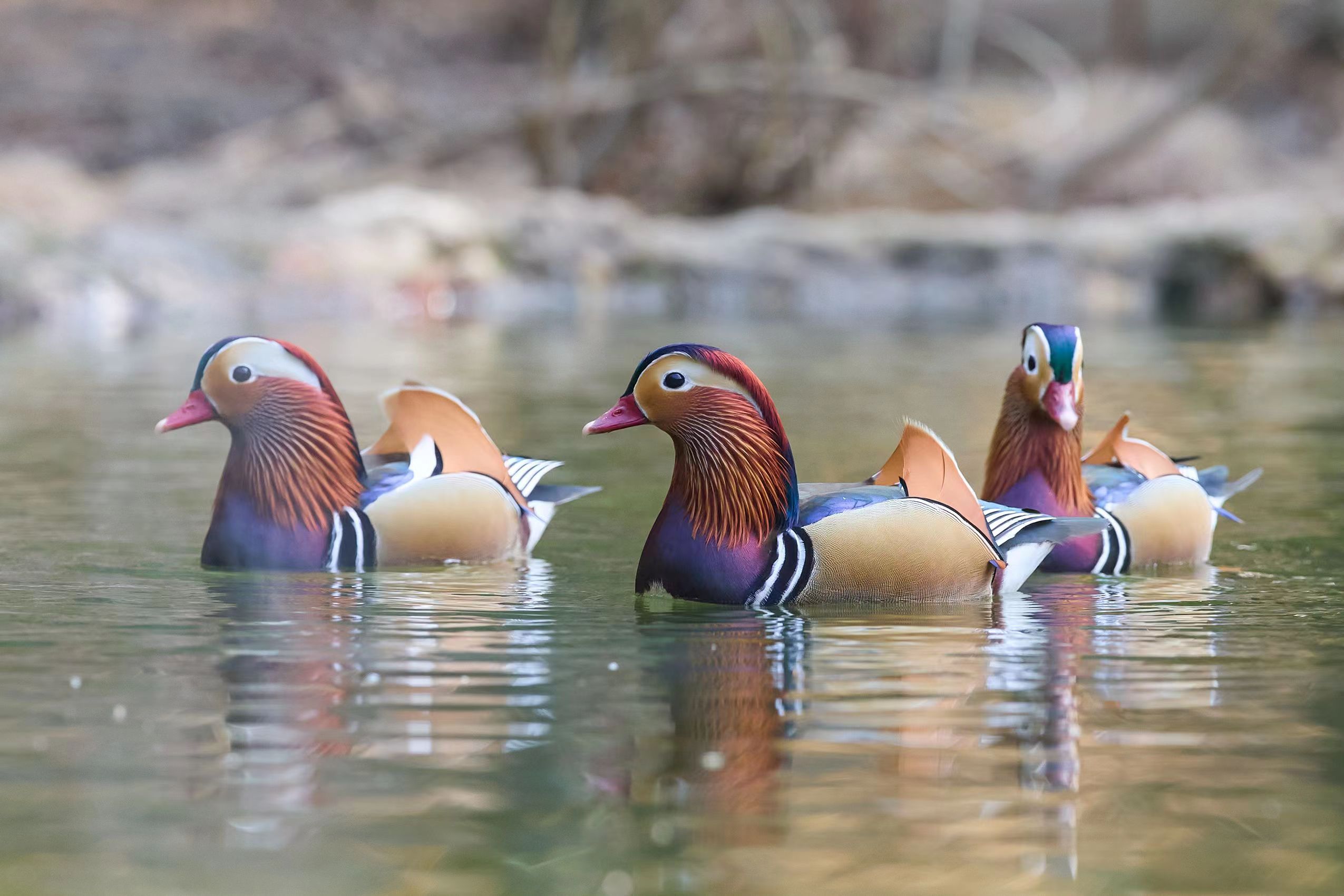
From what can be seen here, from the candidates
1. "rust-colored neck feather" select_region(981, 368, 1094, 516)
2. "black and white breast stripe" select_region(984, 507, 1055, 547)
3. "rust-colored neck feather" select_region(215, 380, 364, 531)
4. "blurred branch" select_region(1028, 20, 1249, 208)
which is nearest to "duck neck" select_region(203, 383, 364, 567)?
"rust-colored neck feather" select_region(215, 380, 364, 531)

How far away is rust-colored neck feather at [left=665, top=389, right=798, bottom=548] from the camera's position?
5047 millimetres

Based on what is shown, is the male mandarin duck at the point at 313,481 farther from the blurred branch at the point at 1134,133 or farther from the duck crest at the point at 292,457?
the blurred branch at the point at 1134,133

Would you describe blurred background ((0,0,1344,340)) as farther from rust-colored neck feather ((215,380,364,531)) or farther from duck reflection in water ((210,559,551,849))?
duck reflection in water ((210,559,551,849))

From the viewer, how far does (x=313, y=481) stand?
555cm

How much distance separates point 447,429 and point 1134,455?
82.7 inches

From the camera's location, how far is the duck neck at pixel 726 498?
16.6ft

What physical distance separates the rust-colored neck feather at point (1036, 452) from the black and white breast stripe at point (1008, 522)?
390 millimetres

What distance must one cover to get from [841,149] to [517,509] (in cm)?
1764

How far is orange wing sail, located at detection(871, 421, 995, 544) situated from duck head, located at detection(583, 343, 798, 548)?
31 cm

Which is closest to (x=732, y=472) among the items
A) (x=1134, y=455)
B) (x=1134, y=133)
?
(x=1134, y=455)

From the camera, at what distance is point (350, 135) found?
21.8 metres

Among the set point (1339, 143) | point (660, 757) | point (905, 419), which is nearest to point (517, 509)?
point (905, 419)

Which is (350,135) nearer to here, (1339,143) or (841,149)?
(841,149)

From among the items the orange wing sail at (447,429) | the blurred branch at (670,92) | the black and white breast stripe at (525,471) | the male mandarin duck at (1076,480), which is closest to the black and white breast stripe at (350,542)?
the orange wing sail at (447,429)
